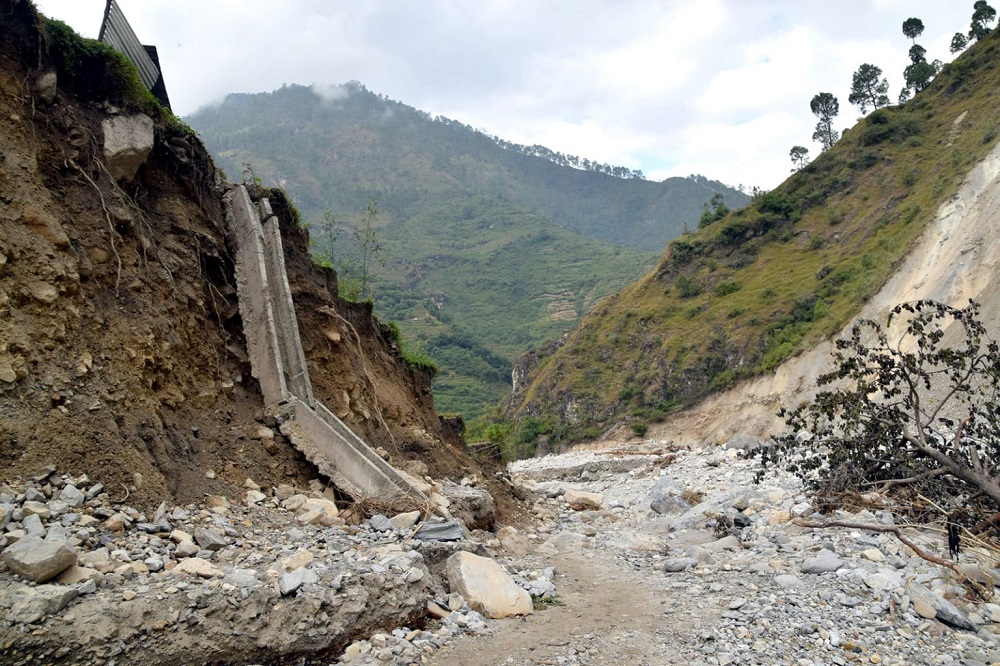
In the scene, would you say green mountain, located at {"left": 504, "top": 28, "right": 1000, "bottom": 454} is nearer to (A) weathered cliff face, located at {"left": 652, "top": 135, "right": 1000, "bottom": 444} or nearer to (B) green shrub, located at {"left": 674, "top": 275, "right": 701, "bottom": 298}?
(B) green shrub, located at {"left": 674, "top": 275, "right": 701, "bottom": 298}

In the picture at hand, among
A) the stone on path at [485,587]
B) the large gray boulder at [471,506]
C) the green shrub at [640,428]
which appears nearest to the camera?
the stone on path at [485,587]

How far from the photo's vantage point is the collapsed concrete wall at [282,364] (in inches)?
344

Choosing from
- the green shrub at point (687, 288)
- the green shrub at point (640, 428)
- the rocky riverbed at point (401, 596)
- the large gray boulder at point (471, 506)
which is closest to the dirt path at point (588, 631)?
the rocky riverbed at point (401, 596)

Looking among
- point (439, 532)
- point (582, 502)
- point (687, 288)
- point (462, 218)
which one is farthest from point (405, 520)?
point (462, 218)

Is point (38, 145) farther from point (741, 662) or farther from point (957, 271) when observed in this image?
point (957, 271)

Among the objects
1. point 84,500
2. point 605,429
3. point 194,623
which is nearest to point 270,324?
point 84,500

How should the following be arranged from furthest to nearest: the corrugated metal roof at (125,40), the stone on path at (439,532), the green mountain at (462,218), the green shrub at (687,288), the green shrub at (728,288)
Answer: the green mountain at (462,218)
the green shrub at (687,288)
the green shrub at (728,288)
the corrugated metal roof at (125,40)
the stone on path at (439,532)

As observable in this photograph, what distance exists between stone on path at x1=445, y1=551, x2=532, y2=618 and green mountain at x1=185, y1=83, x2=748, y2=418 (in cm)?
2582

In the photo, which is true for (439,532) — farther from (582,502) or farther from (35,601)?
(582,502)

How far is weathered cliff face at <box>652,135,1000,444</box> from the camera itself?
24094 millimetres

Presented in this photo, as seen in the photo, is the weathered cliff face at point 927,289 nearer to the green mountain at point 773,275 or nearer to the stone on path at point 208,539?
the green mountain at point 773,275

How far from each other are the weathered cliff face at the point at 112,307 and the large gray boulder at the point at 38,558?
3.39 ft

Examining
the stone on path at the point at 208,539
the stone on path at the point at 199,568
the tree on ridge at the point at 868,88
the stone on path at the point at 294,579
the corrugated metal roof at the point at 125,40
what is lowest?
the stone on path at the point at 294,579

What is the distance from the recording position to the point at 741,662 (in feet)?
18.1
